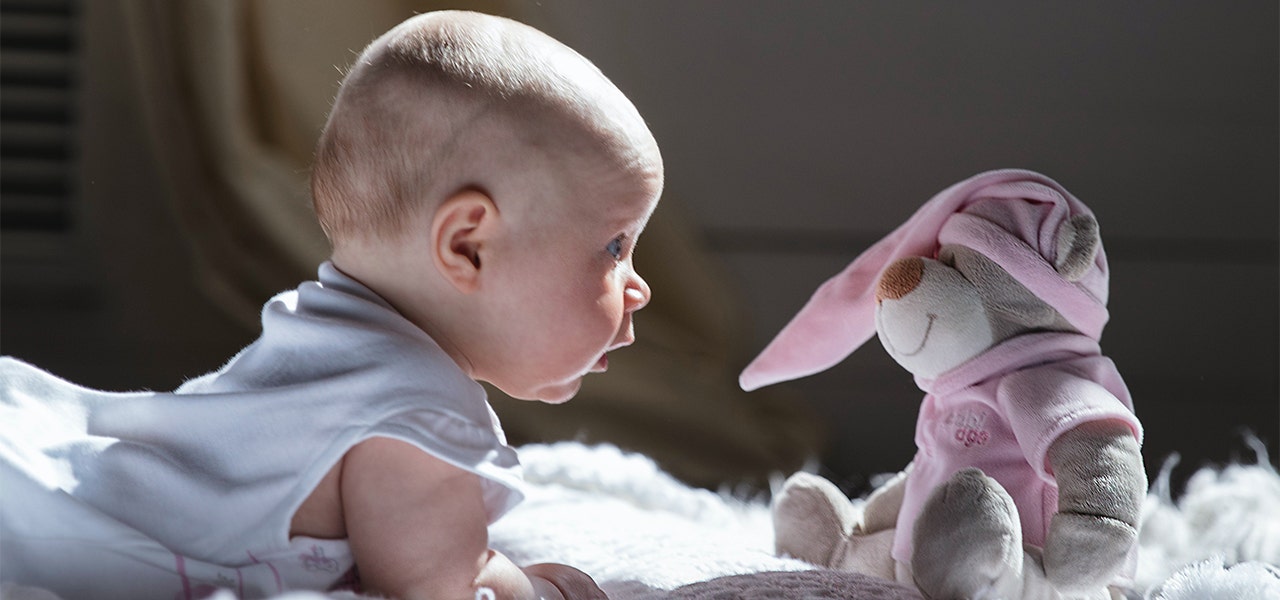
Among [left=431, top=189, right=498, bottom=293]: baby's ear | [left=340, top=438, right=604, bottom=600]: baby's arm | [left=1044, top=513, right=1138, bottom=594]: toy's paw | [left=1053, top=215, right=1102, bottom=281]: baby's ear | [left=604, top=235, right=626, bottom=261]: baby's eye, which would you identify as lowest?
[left=1044, top=513, right=1138, bottom=594]: toy's paw

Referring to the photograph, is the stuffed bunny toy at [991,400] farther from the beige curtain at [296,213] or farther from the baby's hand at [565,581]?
the beige curtain at [296,213]

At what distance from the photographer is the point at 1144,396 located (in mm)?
1850

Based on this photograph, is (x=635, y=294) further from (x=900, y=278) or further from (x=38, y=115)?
(x=38, y=115)

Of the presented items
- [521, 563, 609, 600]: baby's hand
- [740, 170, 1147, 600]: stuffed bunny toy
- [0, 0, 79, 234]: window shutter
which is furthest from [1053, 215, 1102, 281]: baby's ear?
[0, 0, 79, 234]: window shutter

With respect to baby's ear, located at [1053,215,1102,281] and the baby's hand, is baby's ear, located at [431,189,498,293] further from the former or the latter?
baby's ear, located at [1053,215,1102,281]

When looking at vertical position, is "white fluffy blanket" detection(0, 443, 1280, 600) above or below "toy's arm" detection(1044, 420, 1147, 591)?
below

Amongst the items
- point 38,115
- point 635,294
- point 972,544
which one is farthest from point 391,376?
point 38,115

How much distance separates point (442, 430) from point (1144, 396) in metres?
1.41

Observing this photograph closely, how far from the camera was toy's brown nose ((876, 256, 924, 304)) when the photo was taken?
90cm

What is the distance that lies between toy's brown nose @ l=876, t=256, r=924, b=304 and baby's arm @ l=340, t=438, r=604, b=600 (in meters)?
0.34

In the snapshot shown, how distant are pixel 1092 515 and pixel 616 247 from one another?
0.34 metres

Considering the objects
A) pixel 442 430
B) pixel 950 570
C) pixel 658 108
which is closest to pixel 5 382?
pixel 442 430

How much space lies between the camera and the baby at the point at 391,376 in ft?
2.39

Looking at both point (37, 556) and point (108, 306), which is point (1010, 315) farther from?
point (108, 306)
